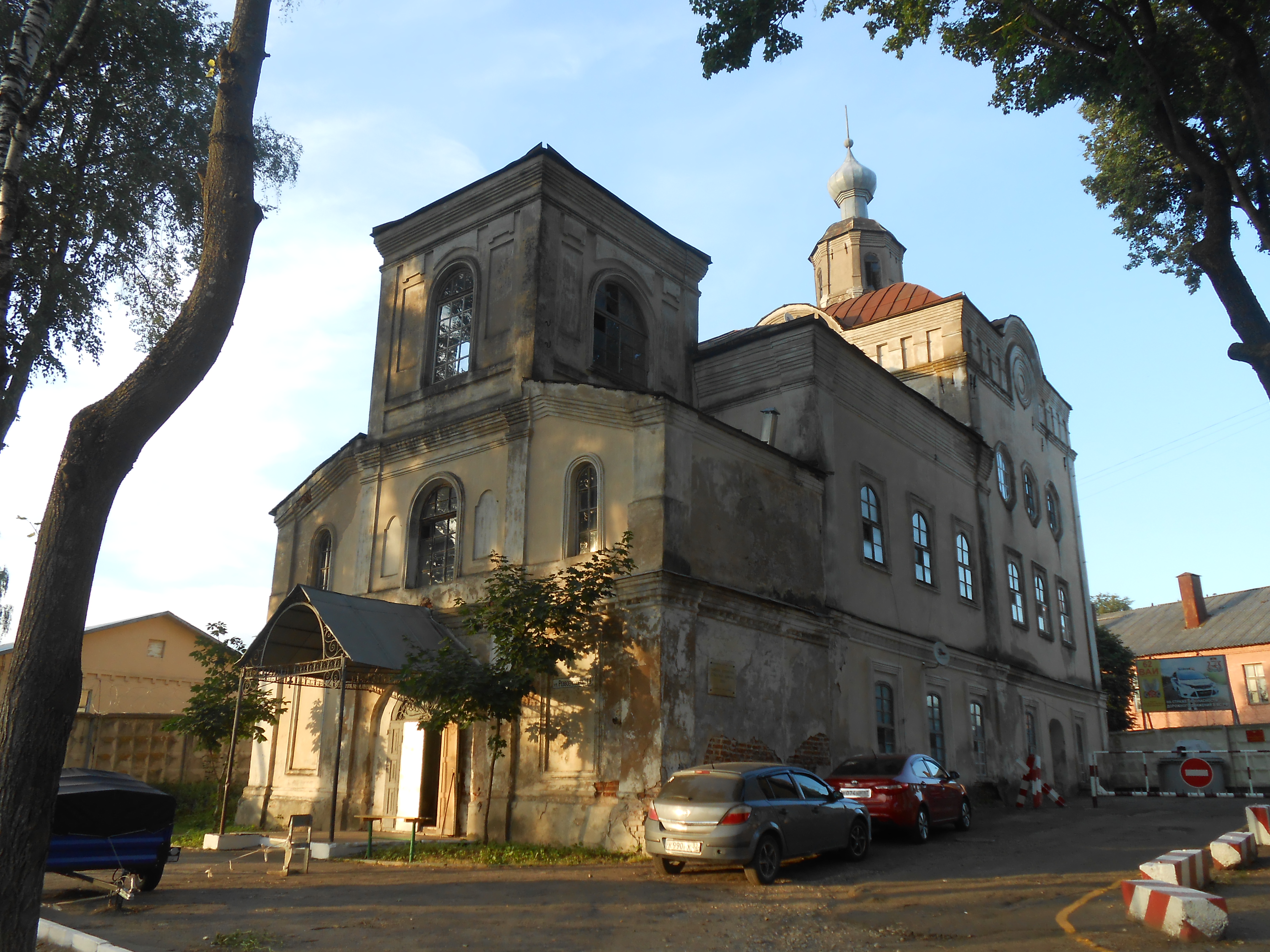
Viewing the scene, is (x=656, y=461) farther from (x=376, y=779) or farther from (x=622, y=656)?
(x=376, y=779)

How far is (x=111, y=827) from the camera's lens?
10.6m

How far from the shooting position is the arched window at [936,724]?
805 inches

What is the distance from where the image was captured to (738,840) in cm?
1104

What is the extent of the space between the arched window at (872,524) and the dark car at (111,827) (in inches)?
523

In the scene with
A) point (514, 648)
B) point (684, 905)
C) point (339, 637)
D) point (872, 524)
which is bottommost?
point (684, 905)

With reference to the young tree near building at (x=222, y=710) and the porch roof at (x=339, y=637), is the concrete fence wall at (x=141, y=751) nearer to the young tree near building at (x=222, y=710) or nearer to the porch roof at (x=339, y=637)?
the young tree near building at (x=222, y=710)

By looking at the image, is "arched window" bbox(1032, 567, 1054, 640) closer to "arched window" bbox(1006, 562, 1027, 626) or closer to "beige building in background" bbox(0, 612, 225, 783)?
"arched window" bbox(1006, 562, 1027, 626)

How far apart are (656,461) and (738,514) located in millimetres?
2011

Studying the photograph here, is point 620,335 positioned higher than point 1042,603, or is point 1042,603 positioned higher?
point 620,335

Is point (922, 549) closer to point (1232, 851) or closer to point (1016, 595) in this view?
point (1016, 595)

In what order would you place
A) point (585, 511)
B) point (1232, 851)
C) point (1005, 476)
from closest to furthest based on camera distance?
point (1232, 851) → point (585, 511) → point (1005, 476)

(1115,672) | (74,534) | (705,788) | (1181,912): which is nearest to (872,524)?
(705,788)

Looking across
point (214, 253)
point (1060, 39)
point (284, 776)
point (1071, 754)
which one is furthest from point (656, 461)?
point (1071, 754)

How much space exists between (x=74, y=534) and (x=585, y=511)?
10391 mm
